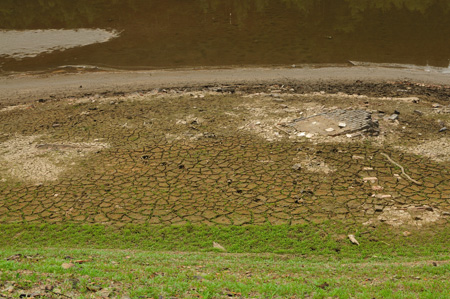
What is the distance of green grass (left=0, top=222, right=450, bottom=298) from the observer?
4.82 meters

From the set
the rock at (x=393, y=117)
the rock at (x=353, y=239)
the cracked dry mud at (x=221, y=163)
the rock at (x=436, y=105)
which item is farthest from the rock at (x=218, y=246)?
the rock at (x=436, y=105)

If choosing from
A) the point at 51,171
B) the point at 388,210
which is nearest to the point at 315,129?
the point at 388,210

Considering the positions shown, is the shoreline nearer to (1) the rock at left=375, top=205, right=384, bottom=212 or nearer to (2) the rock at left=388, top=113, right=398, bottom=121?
(2) the rock at left=388, top=113, right=398, bottom=121

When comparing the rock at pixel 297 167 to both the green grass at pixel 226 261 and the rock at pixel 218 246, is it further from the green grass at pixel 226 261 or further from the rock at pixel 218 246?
the rock at pixel 218 246

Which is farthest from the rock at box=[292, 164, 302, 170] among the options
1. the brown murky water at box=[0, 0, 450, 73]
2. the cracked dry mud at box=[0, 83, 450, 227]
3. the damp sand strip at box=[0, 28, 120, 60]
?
the damp sand strip at box=[0, 28, 120, 60]

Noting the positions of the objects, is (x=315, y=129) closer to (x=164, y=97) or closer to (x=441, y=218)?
(x=441, y=218)

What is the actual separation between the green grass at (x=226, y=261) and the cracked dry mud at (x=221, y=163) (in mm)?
342

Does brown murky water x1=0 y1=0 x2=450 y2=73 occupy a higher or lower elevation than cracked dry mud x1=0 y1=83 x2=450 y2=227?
higher

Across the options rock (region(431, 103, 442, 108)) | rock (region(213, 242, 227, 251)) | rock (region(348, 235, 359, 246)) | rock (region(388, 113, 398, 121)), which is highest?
rock (region(431, 103, 442, 108))

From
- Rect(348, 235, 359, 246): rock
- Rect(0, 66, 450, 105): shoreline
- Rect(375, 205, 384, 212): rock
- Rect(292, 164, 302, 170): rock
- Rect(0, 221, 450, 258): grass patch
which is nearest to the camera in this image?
Rect(0, 221, 450, 258): grass patch

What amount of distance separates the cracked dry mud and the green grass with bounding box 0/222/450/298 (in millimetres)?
342

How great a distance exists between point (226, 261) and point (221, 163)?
3.20 m

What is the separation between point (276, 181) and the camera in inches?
324

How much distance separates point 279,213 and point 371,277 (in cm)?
222
